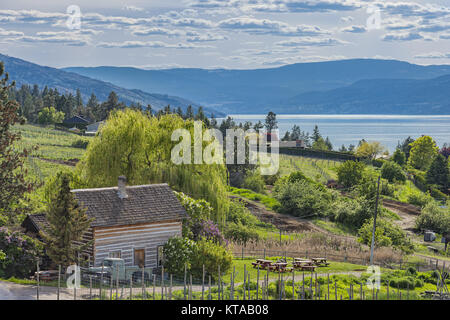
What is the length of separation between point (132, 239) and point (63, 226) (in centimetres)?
446

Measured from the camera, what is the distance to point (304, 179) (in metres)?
72.6

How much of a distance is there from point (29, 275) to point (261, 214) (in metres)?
36.9

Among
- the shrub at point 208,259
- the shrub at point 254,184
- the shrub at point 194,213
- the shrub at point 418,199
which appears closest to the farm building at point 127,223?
the shrub at point 208,259

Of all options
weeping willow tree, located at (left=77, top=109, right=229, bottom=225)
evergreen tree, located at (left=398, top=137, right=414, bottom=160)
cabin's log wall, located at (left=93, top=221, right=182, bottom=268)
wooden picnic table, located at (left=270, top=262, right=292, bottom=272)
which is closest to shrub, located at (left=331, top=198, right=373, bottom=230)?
weeping willow tree, located at (left=77, top=109, right=229, bottom=225)

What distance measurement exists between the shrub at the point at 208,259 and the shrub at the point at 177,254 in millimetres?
370

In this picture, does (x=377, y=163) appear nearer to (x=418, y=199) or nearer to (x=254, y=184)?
(x=418, y=199)

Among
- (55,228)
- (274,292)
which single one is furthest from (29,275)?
(274,292)

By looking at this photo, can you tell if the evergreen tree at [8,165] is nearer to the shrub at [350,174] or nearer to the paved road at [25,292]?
the paved road at [25,292]

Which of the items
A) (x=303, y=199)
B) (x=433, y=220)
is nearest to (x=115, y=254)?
(x=303, y=199)

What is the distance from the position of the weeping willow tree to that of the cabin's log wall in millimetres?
8673

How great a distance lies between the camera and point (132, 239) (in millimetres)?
30594

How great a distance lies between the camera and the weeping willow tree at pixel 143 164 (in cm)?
3997

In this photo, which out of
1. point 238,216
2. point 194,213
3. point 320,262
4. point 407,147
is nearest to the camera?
point 194,213
